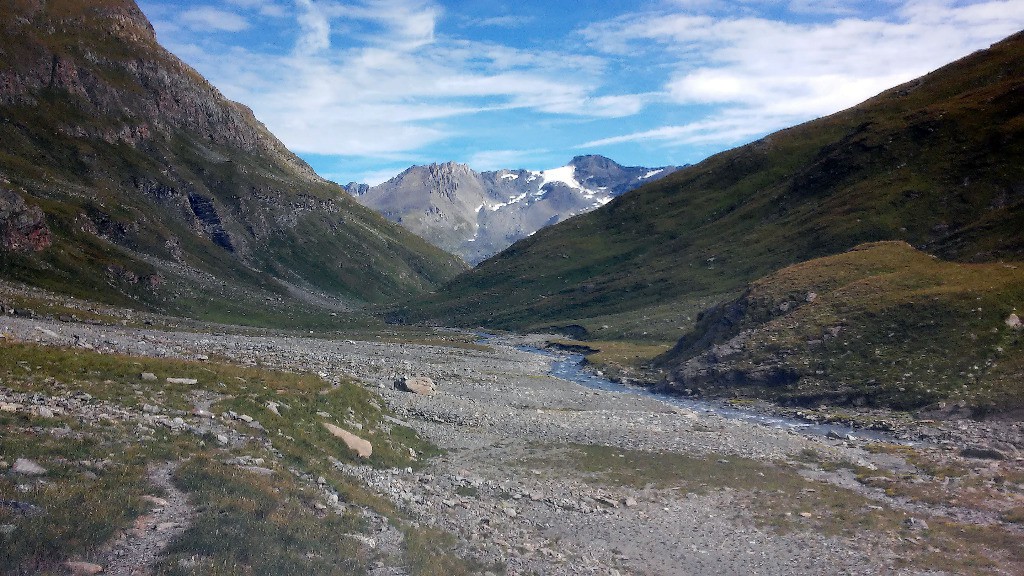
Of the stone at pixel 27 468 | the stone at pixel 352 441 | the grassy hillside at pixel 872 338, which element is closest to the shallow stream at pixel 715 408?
the grassy hillside at pixel 872 338

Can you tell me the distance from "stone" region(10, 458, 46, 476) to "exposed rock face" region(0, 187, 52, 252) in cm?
9843

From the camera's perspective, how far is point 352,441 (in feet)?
99.5

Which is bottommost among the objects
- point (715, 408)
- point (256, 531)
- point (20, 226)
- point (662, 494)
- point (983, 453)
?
point (715, 408)

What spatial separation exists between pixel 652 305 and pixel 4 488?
13575cm

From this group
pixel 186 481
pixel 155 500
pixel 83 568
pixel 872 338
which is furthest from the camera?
pixel 872 338

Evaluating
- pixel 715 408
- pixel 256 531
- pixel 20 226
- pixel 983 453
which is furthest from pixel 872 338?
pixel 20 226

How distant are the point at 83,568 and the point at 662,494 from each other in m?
24.5

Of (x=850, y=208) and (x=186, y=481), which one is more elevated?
(x=850, y=208)

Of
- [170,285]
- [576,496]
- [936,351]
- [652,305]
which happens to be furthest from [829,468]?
[170,285]

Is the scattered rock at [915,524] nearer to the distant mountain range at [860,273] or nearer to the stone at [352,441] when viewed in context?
the stone at [352,441]

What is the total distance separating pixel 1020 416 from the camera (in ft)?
144

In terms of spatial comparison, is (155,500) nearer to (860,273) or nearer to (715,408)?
(715,408)

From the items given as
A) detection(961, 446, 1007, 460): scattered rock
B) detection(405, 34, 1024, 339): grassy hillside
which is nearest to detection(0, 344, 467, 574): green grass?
detection(961, 446, 1007, 460): scattered rock

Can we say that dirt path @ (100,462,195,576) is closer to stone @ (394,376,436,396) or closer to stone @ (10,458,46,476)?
stone @ (10,458,46,476)
